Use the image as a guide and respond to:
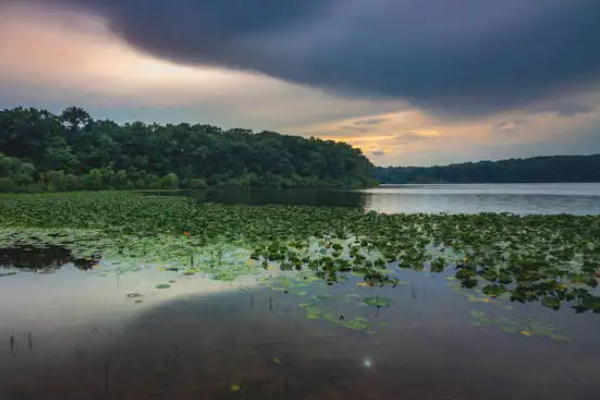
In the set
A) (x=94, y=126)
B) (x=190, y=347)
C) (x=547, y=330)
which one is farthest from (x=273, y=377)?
(x=94, y=126)

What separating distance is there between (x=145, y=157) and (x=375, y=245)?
78118 millimetres

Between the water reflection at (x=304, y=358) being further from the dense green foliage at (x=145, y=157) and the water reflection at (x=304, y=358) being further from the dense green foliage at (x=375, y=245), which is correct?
the dense green foliage at (x=145, y=157)

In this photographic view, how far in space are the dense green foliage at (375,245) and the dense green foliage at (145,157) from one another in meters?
36.8

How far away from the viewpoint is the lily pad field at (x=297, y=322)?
13.0 ft

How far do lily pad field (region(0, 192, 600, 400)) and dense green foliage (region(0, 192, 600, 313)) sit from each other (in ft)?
0.24

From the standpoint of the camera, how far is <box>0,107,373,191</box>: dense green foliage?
58750 millimetres

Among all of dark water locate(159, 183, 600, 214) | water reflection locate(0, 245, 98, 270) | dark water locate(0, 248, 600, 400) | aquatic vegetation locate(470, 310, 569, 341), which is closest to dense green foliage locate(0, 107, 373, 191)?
dark water locate(159, 183, 600, 214)

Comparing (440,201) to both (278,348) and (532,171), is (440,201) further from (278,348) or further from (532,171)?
(532,171)

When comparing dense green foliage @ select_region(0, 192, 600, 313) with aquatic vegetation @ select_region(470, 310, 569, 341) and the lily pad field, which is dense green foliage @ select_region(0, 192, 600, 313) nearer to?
the lily pad field

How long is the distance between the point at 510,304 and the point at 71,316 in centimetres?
731

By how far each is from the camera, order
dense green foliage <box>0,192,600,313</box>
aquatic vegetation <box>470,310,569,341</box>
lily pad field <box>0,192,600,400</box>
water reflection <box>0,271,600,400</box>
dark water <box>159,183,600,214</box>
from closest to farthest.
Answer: water reflection <box>0,271,600,400</box> → lily pad field <box>0,192,600,400</box> → aquatic vegetation <box>470,310,569,341</box> → dense green foliage <box>0,192,600,313</box> → dark water <box>159,183,600,214</box>

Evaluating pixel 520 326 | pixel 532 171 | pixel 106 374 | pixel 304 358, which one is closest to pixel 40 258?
Result: pixel 106 374

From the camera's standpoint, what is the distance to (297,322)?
5.59 meters

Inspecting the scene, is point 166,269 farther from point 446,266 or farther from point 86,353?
point 446,266
